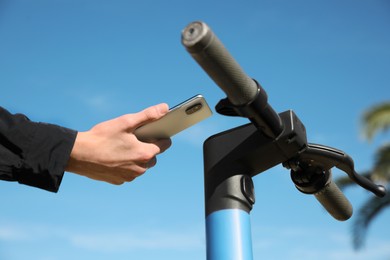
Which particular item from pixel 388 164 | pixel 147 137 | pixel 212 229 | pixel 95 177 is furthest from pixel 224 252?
pixel 388 164

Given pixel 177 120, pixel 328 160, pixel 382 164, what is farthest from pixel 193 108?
pixel 382 164

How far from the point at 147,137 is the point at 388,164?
343 inches

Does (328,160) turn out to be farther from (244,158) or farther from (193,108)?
(193,108)

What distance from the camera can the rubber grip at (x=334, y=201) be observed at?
1449 millimetres

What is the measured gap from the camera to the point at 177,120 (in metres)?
1.37

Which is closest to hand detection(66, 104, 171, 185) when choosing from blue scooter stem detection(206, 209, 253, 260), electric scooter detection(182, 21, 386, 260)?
electric scooter detection(182, 21, 386, 260)

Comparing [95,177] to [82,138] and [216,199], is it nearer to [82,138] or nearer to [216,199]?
[82,138]

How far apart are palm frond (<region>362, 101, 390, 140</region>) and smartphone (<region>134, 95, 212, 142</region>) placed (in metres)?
8.87

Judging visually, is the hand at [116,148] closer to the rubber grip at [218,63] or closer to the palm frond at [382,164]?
the rubber grip at [218,63]

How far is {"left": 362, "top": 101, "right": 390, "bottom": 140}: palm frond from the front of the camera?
31.3ft

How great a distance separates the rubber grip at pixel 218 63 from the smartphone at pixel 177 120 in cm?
32

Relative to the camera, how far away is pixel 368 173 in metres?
9.84

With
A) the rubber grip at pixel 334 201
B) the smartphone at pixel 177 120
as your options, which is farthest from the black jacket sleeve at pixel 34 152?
the rubber grip at pixel 334 201

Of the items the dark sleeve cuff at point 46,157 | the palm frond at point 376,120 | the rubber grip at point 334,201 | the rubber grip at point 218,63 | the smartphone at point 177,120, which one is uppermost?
the palm frond at point 376,120
